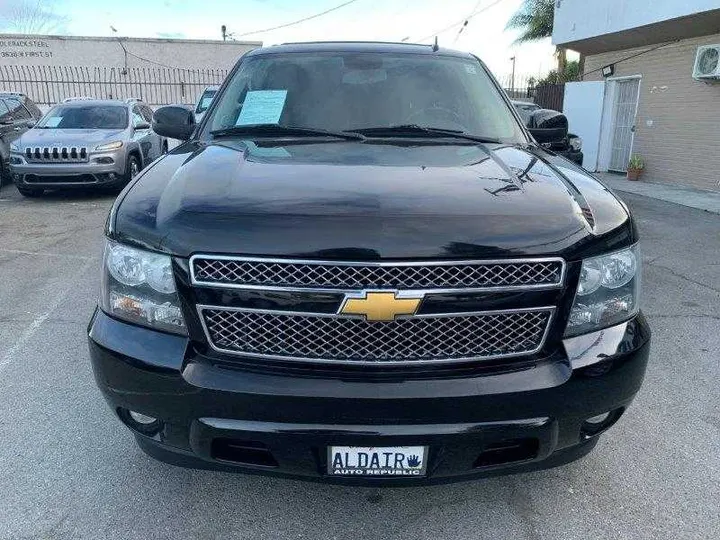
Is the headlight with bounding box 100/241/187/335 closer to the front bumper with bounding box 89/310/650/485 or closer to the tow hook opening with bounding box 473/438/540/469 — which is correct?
the front bumper with bounding box 89/310/650/485

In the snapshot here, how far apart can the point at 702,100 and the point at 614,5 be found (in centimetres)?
299

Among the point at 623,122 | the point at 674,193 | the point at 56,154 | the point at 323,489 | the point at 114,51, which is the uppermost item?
the point at 114,51

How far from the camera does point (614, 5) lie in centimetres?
1341

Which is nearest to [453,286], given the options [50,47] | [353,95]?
[353,95]

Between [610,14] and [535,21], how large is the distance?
12906 millimetres

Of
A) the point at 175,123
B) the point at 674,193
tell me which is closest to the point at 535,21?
the point at 674,193

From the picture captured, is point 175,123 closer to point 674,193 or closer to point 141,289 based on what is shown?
point 141,289

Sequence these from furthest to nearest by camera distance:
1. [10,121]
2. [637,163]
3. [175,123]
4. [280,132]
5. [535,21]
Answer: [535,21] < [637,163] < [10,121] < [175,123] < [280,132]

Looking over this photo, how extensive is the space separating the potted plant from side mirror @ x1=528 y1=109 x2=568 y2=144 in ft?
36.1

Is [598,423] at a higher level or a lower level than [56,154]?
higher

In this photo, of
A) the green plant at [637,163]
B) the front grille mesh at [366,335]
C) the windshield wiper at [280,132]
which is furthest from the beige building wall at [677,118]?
the front grille mesh at [366,335]

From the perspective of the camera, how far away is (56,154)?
9773mm

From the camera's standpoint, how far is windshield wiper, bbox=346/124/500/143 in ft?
10.4

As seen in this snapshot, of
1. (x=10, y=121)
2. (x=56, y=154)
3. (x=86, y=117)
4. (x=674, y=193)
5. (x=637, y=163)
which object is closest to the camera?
(x=56, y=154)
